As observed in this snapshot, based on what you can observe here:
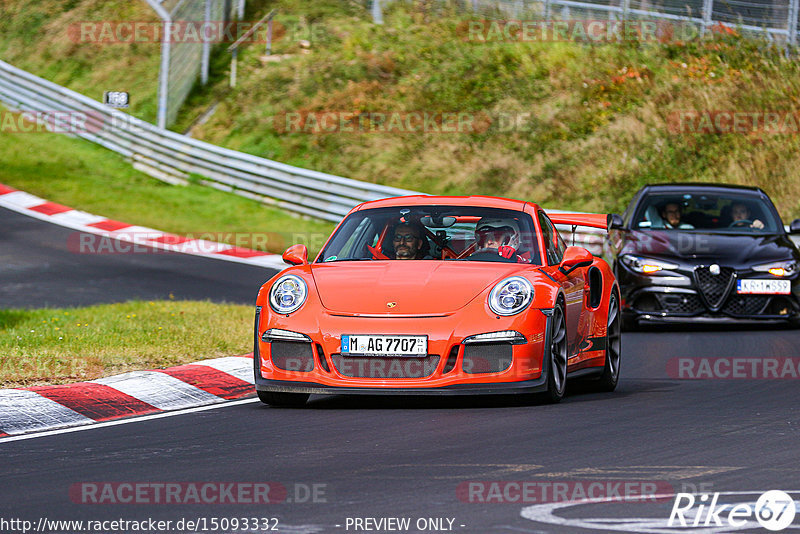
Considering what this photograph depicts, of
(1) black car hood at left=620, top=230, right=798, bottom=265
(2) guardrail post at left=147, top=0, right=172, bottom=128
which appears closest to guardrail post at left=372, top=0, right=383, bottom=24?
(2) guardrail post at left=147, top=0, right=172, bottom=128

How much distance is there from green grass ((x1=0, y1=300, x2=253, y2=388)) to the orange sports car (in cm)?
157

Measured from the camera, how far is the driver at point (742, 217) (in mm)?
14492

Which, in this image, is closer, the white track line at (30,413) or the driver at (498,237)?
the white track line at (30,413)

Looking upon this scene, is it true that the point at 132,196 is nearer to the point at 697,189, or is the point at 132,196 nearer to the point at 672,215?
the point at 697,189

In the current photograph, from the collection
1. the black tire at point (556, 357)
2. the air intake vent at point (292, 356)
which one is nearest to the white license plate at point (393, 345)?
the air intake vent at point (292, 356)

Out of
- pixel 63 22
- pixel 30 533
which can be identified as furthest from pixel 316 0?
pixel 30 533

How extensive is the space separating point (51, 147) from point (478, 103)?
9.04 meters

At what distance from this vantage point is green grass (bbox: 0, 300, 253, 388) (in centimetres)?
947

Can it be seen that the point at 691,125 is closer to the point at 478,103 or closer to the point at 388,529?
the point at 478,103

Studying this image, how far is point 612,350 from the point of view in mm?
9758

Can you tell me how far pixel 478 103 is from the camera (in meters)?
29.8

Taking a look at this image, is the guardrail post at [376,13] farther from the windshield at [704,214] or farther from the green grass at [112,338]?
the green grass at [112,338]

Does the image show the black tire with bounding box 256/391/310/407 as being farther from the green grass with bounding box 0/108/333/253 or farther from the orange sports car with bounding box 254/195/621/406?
the green grass with bounding box 0/108/333/253

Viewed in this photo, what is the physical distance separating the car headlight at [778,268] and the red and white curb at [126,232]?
25.3 feet
